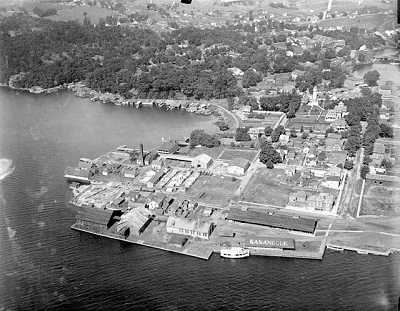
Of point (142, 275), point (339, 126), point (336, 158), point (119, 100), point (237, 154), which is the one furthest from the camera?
point (119, 100)

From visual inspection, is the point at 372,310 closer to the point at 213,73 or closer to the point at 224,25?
the point at 213,73

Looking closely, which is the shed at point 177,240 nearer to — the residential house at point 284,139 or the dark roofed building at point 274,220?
the dark roofed building at point 274,220

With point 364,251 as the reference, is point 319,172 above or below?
below

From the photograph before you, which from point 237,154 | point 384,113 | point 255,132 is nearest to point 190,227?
point 237,154

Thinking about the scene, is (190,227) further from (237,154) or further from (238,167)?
(237,154)

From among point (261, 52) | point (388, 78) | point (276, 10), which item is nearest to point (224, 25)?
point (276, 10)

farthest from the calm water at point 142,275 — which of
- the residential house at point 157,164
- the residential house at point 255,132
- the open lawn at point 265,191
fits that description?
the residential house at point 255,132

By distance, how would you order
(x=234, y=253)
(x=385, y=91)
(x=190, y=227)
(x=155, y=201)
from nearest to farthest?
(x=234, y=253), (x=190, y=227), (x=155, y=201), (x=385, y=91)

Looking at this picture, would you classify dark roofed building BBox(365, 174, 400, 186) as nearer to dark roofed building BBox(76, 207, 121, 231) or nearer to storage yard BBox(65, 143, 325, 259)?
storage yard BBox(65, 143, 325, 259)
